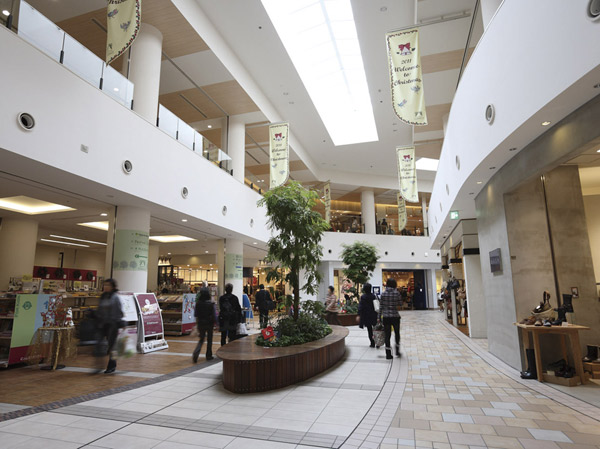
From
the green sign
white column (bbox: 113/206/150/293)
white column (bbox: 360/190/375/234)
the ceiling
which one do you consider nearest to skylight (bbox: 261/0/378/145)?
the ceiling

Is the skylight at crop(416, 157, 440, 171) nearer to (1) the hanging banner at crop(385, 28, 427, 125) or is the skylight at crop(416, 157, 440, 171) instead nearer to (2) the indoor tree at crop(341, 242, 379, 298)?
(2) the indoor tree at crop(341, 242, 379, 298)

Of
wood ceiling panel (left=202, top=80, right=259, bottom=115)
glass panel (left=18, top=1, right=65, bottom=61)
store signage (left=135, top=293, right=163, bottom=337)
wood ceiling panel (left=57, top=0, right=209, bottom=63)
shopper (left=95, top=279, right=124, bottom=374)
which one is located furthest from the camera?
wood ceiling panel (left=202, top=80, right=259, bottom=115)

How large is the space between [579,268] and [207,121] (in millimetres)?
13010

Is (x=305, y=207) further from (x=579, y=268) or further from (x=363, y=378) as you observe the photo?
(x=579, y=268)

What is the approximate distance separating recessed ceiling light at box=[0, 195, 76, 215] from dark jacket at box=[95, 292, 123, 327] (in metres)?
5.72

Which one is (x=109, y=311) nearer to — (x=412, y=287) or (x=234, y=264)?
(x=234, y=264)

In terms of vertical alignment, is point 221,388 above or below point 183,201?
below

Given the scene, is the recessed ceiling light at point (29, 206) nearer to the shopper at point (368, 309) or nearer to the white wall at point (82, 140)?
the white wall at point (82, 140)

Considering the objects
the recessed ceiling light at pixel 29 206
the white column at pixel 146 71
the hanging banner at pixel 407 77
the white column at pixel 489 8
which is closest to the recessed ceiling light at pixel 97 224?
the recessed ceiling light at pixel 29 206

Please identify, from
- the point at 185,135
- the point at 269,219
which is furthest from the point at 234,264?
the point at 269,219

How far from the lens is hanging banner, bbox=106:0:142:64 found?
20.7 ft

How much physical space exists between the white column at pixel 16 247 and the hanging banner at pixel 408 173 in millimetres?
11923

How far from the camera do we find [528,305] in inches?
241

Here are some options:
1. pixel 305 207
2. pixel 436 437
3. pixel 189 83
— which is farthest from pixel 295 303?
pixel 189 83
